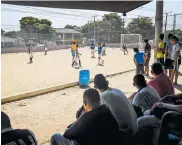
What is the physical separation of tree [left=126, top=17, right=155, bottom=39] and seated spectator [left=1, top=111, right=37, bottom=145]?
141 ft

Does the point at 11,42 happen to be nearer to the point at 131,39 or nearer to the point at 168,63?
the point at 131,39

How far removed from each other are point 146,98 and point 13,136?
2.23 m

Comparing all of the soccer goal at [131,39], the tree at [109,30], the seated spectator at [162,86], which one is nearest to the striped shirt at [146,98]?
the seated spectator at [162,86]

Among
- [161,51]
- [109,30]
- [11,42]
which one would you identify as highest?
[109,30]

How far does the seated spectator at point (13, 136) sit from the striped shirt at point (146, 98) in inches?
77.6

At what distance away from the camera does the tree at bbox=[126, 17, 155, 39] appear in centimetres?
4551

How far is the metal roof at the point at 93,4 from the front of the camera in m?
3.91

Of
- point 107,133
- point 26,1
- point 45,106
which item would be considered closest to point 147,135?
point 107,133

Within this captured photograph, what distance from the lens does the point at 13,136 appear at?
2354mm

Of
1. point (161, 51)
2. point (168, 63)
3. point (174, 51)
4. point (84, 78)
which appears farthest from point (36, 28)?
point (174, 51)

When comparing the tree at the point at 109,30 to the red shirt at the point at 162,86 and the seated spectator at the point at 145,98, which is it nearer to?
the red shirt at the point at 162,86

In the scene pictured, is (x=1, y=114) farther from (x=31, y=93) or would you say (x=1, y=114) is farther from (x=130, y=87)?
(x=130, y=87)

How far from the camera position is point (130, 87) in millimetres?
9656

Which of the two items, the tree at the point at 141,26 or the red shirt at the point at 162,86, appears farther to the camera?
the tree at the point at 141,26
